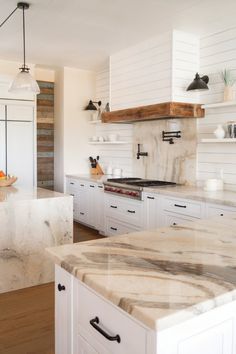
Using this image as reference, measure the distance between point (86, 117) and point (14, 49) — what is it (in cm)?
185

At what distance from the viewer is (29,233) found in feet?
10.6

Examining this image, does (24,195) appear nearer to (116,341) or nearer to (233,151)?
(233,151)

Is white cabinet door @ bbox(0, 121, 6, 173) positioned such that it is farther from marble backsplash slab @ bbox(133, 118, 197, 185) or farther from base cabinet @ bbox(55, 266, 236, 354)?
base cabinet @ bbox(55, 266, 236, 354)

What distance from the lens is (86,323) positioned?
121 centimetres

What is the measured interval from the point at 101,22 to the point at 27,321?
3.17 metres

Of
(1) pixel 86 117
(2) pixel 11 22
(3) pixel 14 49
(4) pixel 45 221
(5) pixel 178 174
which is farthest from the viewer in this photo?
(1) pixel 86 117

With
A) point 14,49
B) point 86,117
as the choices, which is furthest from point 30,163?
point 14,49

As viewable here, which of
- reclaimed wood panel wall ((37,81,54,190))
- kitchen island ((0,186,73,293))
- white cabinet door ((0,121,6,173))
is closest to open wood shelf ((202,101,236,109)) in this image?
kitchen island ((0,186,73,293))

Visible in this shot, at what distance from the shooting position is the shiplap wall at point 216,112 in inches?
155

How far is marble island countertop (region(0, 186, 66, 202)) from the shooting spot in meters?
3.27

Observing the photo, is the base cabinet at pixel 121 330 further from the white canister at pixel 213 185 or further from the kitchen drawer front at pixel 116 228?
the kitchen drawer front at pixel 116 228

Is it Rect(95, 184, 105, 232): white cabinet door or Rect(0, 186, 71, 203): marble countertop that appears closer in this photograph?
Rect(0, 186, 71, 203): marble countertop

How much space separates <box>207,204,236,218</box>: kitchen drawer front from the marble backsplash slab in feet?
3.61

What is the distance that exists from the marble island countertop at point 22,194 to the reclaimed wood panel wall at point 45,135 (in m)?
2.60
